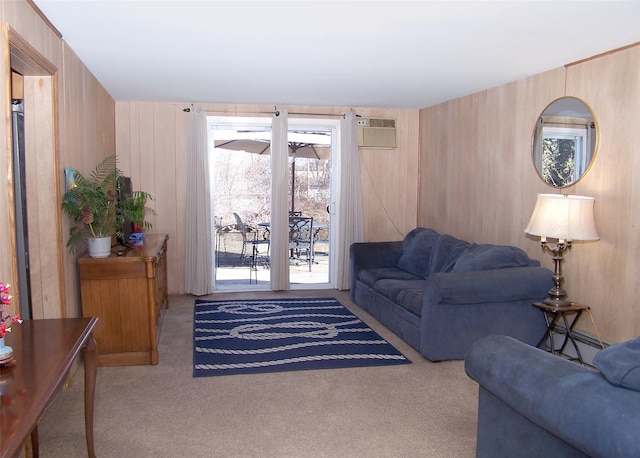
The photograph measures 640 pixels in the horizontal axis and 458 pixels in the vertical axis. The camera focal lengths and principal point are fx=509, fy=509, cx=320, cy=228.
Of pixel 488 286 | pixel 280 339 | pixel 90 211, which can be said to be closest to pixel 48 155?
pixel 90 211

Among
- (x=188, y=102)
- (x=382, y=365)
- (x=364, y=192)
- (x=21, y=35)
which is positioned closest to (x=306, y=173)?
(x=364, y=192)

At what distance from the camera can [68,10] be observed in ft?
9.62

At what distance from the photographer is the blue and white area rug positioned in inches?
151

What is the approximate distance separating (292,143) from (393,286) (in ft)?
8.58

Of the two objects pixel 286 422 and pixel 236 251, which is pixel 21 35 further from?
pixel 236 251

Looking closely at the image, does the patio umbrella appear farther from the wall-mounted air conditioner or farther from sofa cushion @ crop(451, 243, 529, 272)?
sofa cushion @ crop(451, 243, 529, 272)

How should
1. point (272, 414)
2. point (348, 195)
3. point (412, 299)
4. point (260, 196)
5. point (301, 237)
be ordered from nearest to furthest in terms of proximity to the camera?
point (272, 414) < point (412, 299) < point (348, 195) < point (260, 196) < point (301, 237)

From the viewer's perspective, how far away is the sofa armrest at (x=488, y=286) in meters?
3.79

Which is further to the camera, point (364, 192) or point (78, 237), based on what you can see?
point (364, 192)

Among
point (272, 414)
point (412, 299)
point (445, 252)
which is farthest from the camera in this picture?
point (445, 252)

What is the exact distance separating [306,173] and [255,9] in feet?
12.3

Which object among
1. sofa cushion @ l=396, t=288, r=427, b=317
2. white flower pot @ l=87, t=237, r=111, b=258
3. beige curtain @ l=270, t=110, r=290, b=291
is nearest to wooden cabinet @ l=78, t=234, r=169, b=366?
white flower pot @ l=87, t=237, r=111, b=258

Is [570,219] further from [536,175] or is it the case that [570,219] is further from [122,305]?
[122,305]

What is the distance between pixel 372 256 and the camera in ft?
18.9
